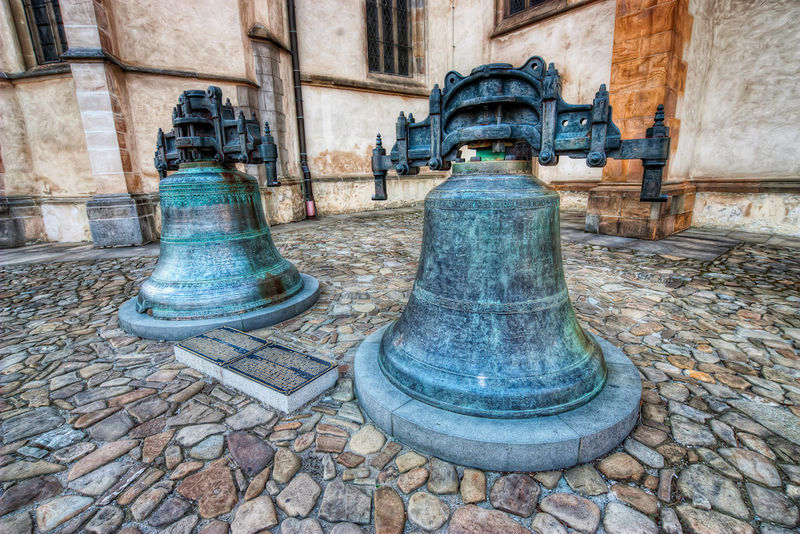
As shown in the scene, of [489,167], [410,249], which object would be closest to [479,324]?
[489,167]

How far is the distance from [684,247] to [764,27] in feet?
13.6

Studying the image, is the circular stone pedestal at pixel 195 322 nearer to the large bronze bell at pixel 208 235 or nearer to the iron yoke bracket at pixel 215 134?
the large bronze bell at pixel 208 235

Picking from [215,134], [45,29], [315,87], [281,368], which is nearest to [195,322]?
[281,368]

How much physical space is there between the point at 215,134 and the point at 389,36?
10.1 meters

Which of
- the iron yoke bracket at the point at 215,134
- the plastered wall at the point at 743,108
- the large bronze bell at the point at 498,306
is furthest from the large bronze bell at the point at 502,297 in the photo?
the plastered wall at the point at 743,108

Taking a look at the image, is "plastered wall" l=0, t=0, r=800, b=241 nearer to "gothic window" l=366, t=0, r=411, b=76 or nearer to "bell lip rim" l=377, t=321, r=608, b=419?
"gothic window" l=366, t=0, r=411, b=76

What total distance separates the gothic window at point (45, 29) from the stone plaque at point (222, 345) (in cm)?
815

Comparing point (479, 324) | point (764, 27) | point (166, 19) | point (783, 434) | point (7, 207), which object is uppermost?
point (166, 19)

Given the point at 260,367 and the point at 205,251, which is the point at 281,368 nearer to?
the point at 260,367

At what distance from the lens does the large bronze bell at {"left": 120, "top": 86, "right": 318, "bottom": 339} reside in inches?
117

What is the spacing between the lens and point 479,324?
Result: 1793mm

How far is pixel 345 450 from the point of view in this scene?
70.6 inches

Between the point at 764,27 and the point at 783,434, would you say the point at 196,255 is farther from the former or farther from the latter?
the point at 764,27

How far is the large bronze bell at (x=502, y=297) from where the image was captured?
5.24 ft
